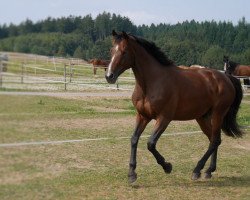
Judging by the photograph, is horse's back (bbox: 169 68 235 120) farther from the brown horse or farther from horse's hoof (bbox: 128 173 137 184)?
horse's hoof (bbox: 128 173 137 184)

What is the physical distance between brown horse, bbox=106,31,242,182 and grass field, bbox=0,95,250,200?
33cm

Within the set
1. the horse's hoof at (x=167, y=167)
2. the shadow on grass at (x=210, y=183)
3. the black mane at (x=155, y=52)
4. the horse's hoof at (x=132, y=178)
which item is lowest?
the shadow on grass at (x=210, y=183)

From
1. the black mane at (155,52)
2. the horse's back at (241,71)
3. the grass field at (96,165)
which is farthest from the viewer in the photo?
the horse's back at (241,71)

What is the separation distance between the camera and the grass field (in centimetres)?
361

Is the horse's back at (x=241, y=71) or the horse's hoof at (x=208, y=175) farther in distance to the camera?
the horse's back at (x=241, y=71)

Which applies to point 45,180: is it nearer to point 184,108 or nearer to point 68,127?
point 184,108

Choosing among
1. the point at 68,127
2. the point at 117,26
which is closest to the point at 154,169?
the point at 117,26

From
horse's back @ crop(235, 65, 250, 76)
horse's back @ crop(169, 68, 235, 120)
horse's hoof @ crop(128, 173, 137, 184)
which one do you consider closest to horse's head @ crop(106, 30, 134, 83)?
horse's back @ crop(169, 68, 235, 120)

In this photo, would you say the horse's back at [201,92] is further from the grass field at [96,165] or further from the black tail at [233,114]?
the grass field at [96,165]

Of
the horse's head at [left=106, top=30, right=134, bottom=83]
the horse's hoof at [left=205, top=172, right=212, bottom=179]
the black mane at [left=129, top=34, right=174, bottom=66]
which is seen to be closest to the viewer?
the horse's head at [left=106, top=30, right=134, bottom=83]

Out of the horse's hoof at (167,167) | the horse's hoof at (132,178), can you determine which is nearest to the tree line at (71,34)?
the horse's hoof at (132,178)

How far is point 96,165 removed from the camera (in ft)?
19.4

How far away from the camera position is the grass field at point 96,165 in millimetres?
3611

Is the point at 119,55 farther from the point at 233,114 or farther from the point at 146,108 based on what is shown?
the point at 233,114
